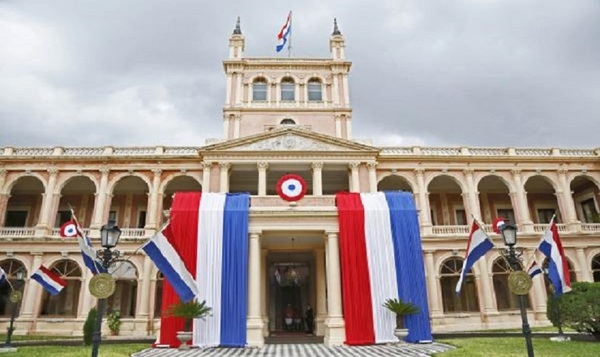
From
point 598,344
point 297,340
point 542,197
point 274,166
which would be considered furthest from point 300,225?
point 542,197

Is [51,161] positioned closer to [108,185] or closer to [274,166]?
[108,185]

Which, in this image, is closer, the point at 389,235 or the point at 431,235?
the point at 389,235

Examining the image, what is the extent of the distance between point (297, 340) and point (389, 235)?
6.80 metres

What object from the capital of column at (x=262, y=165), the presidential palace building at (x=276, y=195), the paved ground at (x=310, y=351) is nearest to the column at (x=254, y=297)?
the paved ground at (x=310, y=351)

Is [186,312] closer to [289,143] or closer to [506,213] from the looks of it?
[289,143]

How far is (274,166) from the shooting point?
93.7 feet

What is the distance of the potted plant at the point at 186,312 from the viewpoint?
16141 mm

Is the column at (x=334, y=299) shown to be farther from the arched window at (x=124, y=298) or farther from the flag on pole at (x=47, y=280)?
the arched window at (x=124, y=298)

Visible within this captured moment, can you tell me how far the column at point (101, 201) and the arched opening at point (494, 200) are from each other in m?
29.0

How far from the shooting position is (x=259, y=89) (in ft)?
114

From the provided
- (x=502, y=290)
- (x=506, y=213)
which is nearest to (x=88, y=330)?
(x=502, y=290)

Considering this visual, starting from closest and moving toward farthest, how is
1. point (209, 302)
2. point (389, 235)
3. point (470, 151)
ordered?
point (209, 302)
point (389, 235)
point (470, 151)

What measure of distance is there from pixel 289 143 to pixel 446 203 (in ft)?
45.9

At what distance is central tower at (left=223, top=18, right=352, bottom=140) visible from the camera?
32844 millimetres
